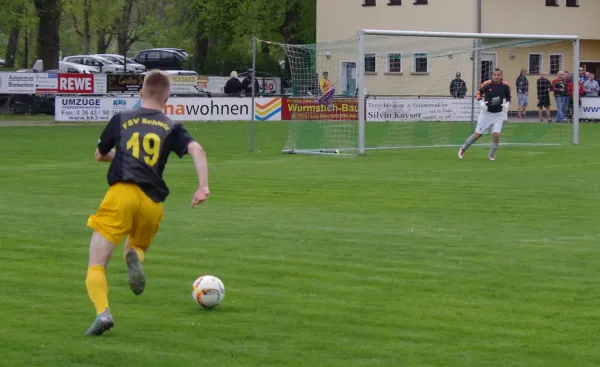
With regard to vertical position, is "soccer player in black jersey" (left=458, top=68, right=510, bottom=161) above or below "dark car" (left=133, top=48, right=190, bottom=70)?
below

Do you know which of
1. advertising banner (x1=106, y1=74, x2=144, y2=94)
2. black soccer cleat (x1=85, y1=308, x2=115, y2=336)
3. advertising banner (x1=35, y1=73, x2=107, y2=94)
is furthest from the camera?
advertising banner (x1=106, y1=74, x2=144, y2=94)

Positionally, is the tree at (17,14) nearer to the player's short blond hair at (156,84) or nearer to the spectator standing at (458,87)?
the spectator standing at (458,87)

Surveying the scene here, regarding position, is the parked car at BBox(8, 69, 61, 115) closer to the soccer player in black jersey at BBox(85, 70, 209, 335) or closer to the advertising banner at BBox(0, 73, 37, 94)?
the advertising banner at BBox(0, 73, 37, 94)

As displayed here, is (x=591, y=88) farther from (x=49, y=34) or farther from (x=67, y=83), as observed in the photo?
(x=49, y=34)

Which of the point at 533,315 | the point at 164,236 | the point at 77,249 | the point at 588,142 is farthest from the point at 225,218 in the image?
the point at 588,142

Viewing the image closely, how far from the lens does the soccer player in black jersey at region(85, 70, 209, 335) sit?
25.5ft

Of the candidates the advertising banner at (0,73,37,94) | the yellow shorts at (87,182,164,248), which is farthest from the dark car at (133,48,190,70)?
the yellow shorts at (87,182,164,248)

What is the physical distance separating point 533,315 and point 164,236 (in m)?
5.38

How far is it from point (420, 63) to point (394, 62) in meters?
0.76

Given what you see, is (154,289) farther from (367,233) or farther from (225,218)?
(225,218)

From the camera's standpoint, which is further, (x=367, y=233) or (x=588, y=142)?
(x=588, y=142)

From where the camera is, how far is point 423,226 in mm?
13945

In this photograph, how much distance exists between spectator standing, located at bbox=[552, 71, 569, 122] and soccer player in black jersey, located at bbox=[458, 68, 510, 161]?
14704 millimetres

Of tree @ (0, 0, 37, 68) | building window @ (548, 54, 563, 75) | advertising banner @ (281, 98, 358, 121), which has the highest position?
tree @ (0, 0, 37, 68)
